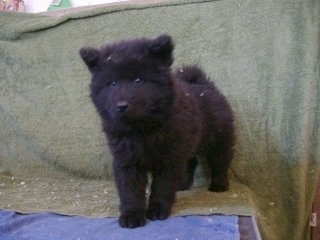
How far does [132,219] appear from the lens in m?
1.49

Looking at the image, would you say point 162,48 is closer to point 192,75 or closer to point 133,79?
point 133,79

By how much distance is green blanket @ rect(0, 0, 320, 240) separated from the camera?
2.04 metres

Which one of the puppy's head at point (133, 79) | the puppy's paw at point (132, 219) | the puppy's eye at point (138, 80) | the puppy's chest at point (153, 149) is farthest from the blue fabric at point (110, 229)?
the puppy's eye at point (138, 80)

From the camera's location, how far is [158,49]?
56.4 inches

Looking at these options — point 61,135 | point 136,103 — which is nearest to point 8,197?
point 61,135

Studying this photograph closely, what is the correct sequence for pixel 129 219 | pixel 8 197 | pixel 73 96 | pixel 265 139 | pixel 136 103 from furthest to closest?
1. pixel 73 96
2. pixel 265 139
3. pixel 8 197
4. pixel 129 219
5. pixel 136 103

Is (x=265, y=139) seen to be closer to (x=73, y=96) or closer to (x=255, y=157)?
(x=255, y=157)

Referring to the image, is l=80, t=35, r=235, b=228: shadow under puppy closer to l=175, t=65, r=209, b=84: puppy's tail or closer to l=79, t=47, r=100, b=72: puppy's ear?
l=79, t=47, r=100, b=72: puppy's ear

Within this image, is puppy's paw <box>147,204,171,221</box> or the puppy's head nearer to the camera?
the puppy's head

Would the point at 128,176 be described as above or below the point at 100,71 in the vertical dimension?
below

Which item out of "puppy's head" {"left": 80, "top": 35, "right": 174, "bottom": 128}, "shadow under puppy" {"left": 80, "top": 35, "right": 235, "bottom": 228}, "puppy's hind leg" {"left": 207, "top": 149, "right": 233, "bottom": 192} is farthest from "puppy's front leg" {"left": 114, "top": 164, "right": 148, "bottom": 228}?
"puppy's hind leg" {"left": 207, "top": 149, "right": 233, "bottom": 192}

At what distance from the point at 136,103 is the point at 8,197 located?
77 centimetres

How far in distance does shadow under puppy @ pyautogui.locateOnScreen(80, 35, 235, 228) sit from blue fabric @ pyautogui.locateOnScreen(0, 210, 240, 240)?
51mm

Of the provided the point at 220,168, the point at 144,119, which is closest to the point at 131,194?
the point at 144,119
